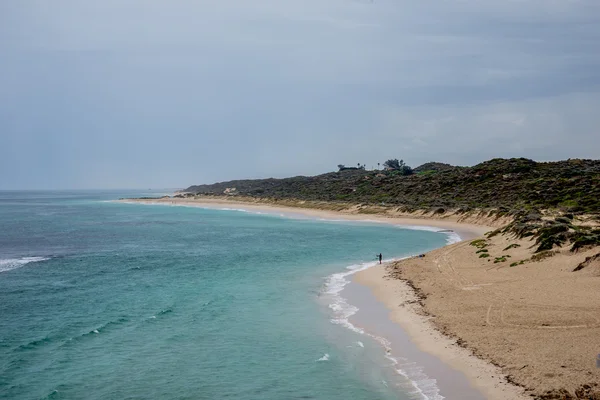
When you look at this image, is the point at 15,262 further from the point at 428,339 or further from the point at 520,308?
the point at 520,308

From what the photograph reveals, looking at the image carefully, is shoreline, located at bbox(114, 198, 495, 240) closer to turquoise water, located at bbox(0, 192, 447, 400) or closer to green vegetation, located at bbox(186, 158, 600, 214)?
green vegetation, located at bbox(186, 158, 600, 214)

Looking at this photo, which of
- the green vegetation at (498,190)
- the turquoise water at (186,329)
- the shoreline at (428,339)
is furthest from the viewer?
the green vegetation at (498,190)

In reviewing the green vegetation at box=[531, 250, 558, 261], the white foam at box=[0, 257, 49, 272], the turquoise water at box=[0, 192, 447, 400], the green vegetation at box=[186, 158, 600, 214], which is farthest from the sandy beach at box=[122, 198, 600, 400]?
the white foam at box=[0, 257, 49, 272]

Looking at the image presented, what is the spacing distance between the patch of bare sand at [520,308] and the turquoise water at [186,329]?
331 cm

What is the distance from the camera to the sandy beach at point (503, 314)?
13828 millimetres

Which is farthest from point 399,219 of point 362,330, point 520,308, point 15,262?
point 362,330

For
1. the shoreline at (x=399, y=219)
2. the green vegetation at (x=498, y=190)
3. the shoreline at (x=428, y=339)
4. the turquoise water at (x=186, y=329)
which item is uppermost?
the green vegetation at (x=498, y=190)

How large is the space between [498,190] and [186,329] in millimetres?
68323

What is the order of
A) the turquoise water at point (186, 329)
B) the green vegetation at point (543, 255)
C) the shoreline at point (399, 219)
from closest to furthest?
1. the turquoise water at point (186, 329)
2. the green vegetation at point (543, 255)
3. the shoreline at point (399, 219)

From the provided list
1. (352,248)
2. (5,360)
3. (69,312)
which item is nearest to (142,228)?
(352,248)

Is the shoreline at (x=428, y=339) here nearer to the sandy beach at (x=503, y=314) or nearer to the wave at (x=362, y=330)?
the sandy beach at (x=503, y=314)

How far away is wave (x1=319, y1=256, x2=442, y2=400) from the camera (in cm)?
1417

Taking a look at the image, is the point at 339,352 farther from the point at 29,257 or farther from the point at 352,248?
the point at 29,257

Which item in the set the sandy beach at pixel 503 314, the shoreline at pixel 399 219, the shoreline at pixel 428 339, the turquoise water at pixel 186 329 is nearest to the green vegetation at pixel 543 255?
the sandy beach at pixel 503 314
